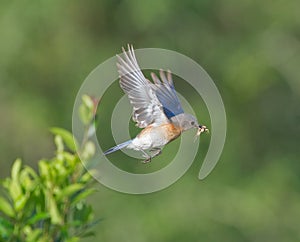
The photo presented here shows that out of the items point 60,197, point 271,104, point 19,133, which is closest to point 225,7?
point 271,104

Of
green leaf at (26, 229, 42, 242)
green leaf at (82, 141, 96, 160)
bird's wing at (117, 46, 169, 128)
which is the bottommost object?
green leaf at (26, 229, 42, 242)

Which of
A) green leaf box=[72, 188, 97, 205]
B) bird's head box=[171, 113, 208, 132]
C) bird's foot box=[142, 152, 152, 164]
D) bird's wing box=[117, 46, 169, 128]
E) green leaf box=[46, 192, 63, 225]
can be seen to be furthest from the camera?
bird's wing box=[117, 46, 169, 128]

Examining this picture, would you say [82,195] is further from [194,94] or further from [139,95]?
[194,94]

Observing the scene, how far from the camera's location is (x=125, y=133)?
2904 millimetres

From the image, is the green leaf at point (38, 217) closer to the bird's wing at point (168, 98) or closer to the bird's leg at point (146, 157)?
the bird's leg at point (146, 157)

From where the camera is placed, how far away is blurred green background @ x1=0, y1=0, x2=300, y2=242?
29.1ft

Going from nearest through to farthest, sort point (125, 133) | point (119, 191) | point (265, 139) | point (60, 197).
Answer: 1. point (60, 197)
2. point (125, 133)
3. point (119, 191)
4. point (265, 139)

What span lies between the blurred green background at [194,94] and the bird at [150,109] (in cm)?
620

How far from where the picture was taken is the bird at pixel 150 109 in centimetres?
244

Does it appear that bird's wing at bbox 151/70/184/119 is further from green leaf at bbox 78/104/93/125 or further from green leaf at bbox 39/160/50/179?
green leaf at bbox 39/160/50/179

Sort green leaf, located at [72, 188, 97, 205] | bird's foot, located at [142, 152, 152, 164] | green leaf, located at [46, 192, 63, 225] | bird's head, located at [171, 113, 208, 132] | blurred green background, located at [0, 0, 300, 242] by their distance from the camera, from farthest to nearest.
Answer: blurred green background, located at [0, 0, 300, 242] < bird's head, located at [171, 113, 208, 132] < bird's foot, located at [142, 152, 152, 164] < green leaf, located at [72, 188, 97, 205] < green leaf, located at [46, 192, 63, 225]

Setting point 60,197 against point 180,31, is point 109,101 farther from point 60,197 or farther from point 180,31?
point 60,197

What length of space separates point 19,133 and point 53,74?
2.34ft

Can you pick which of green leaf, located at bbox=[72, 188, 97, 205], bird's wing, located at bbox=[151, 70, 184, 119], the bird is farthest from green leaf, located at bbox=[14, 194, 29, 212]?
bird's wing, located at bbox=[151, 70, 184, 119]
